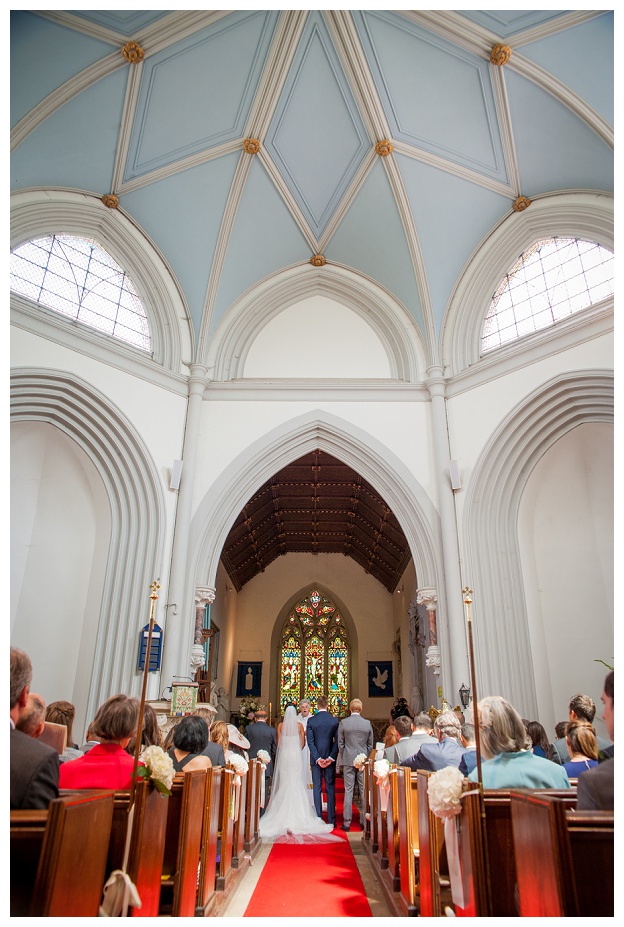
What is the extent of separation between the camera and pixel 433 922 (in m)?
2.37

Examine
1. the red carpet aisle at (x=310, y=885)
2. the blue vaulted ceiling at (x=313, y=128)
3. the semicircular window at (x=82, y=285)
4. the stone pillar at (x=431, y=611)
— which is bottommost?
the red carpet aisle at (x=310, y=885)

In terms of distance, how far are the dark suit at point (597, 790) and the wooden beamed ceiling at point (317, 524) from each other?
36.2ft

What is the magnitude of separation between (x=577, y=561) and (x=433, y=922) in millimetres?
7262

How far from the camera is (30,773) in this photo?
7.08 feet

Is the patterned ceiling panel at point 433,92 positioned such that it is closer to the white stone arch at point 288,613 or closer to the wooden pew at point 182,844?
the wooden pew at point 182,844

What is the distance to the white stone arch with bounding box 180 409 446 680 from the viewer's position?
30.5 feet

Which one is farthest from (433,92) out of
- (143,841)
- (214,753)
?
(143,841)

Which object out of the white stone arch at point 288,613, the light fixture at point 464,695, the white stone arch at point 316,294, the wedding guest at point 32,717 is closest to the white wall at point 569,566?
the light fixture at point 464,695

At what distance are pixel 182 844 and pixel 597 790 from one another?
1.99m

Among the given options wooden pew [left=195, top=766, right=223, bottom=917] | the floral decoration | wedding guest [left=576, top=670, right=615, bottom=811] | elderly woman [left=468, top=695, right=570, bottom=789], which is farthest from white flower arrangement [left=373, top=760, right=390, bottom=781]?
wedding guest [left=576, top=670, right=615, bottom=811]

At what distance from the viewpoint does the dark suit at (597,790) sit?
2127 millimetres

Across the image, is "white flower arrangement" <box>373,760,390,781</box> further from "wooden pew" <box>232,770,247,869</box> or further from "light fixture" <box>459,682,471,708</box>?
"light fixture" <box>459,682,471,708</box>

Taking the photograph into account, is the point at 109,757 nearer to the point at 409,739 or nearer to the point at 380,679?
the point at 409,739

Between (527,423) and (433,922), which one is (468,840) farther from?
(527,423)
